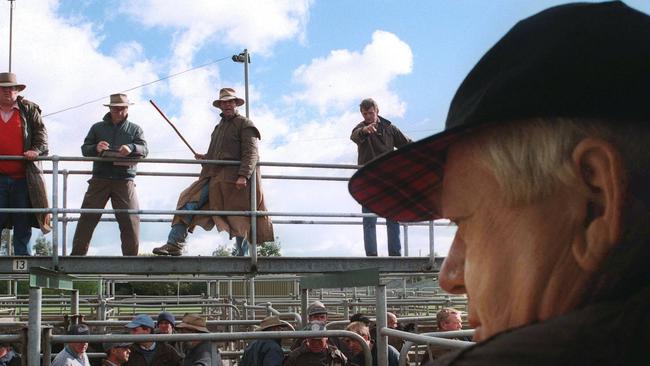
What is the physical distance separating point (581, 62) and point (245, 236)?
21.4 feet

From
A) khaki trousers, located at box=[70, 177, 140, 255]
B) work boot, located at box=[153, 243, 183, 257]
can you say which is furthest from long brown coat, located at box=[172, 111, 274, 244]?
khaki trousers, located at box=[70, 177, 140, 255]

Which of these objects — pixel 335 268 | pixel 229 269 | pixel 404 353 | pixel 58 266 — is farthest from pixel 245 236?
pixel 404 353

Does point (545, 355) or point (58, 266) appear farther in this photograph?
point (58, 266)

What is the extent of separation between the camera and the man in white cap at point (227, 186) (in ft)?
22.5

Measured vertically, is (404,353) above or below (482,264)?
below

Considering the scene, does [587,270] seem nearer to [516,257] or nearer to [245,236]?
[516,257]

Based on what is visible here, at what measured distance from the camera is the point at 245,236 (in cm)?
709

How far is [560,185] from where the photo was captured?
2.20 feet

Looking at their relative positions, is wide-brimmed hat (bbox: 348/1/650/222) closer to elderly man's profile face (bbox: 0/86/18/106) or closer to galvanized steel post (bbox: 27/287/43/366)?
galvanized steel post (bbox: 27/287/43/366)

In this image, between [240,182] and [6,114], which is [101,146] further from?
[240,182]

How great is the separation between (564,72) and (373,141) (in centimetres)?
660

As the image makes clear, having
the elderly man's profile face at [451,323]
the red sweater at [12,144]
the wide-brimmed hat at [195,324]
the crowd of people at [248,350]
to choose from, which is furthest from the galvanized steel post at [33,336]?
the elderly man's profile face at [451,323]

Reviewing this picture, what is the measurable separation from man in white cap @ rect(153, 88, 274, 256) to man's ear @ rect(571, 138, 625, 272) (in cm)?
615

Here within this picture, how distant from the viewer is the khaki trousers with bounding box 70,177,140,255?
683 cm
